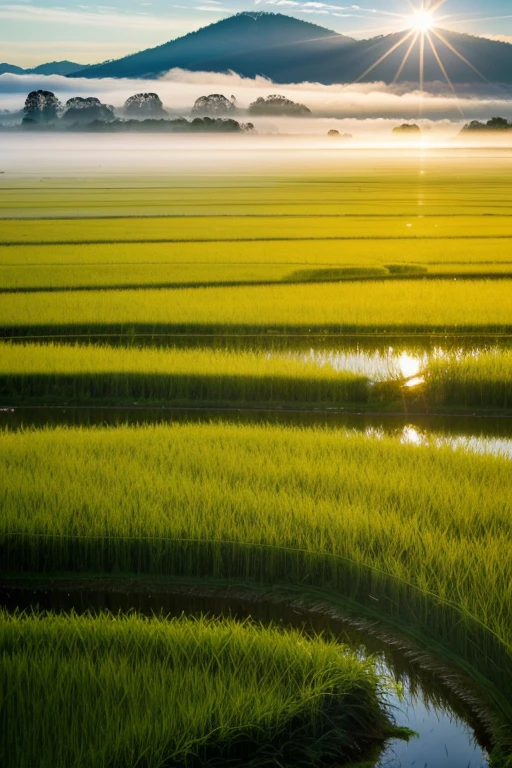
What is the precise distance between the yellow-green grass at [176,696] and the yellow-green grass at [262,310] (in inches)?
270

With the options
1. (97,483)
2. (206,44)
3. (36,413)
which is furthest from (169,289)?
(206,44)

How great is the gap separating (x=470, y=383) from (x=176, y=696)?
5301 millimetres

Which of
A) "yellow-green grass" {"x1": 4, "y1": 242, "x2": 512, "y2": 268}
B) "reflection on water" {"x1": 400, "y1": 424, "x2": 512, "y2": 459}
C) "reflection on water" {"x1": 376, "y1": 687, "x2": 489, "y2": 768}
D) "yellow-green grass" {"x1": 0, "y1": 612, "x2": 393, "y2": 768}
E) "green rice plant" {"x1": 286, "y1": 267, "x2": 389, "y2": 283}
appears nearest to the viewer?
"yellow-green grass" {"x1": 0, "y1": 612, "x2": 393, "y2": 768}

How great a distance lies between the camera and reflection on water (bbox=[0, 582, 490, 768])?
10.0 ft

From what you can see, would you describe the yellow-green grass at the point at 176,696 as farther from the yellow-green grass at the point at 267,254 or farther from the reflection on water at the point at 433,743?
→ the yellow-green grass at the point at 267,254

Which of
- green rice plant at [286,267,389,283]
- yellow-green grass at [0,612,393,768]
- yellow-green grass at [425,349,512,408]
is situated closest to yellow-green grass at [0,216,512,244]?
green rice plant at [286,267,389,283]

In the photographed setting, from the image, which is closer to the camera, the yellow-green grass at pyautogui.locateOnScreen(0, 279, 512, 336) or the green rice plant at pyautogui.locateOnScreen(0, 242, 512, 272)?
the yellow-green grass at pyautogui.locateOnScreen(0, 279, 512, 336)

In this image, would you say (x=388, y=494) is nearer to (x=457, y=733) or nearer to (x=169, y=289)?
(x=457, y=733)

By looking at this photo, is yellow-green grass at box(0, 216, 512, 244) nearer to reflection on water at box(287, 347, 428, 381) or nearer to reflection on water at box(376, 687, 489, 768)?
reflection on water at box(287, 347, 428, 381)

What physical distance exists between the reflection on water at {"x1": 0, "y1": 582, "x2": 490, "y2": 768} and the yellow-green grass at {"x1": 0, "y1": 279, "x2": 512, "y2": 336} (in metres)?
6.03

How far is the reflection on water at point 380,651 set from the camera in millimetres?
3062

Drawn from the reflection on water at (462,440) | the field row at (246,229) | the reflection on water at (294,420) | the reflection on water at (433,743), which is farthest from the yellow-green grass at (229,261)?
the reflection on water at (433,743)

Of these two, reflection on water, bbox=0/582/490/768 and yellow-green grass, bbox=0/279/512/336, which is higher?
yellow-green grass, bbox=0/279/512/336

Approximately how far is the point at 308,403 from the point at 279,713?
4.88m
